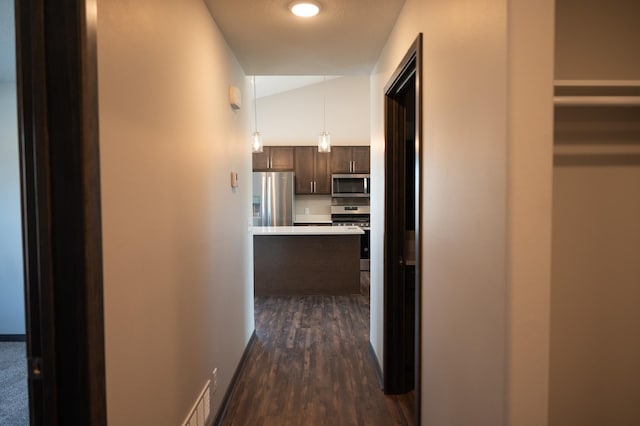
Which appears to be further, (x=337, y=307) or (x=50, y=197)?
(x=337, y=307)

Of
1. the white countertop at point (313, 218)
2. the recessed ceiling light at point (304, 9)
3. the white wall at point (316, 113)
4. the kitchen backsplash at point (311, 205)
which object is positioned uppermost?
the white wall at point (316, 113)

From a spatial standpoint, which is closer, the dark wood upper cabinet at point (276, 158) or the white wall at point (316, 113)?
the dark wood upper cabinet at point (276, 158)

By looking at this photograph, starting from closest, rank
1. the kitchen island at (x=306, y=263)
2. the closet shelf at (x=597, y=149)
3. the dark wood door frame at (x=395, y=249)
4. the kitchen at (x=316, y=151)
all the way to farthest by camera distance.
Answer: the closet shelf at (x=597, y=149), the dark wood door frame at (x=395, y=249), the kitchen island at (x=306, y=263), the kitchen at (x=316, y=151)

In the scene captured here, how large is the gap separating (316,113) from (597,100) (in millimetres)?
7044

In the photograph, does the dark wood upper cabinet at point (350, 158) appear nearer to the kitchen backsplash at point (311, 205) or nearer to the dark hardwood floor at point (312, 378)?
the kitchen backsplash at point (311, 205)

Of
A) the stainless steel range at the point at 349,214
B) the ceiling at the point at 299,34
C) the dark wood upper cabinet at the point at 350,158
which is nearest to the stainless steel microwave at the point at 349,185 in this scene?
the dark wood upper cabinet at the point at 350,158

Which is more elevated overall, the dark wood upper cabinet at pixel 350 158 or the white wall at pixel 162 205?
the dark wood upper cabinet at pixel 350 158

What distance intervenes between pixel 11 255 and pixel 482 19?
14.8 ft

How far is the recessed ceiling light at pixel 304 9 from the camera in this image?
6.75 feet

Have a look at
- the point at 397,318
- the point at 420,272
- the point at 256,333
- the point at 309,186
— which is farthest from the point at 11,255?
the point at 309,186

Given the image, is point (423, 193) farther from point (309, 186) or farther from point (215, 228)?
point (309, 186)

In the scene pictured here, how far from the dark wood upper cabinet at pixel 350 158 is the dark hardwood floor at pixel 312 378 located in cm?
363

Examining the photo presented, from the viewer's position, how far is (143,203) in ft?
4.22

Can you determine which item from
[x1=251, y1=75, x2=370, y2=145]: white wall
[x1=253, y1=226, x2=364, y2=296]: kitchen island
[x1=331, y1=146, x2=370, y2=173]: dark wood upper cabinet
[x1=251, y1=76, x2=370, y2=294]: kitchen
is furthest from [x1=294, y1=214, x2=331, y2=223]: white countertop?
[x1=253, y1=226, x2=364, y2=296]: kitchen island
